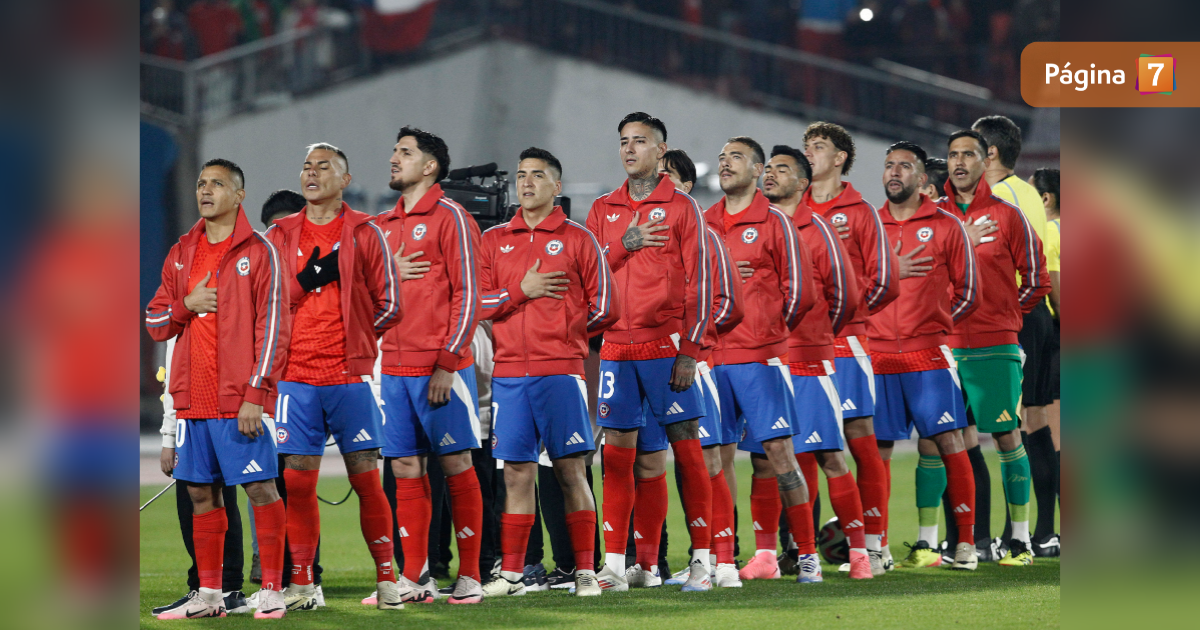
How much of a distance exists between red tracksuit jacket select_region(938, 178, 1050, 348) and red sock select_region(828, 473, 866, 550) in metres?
1.39

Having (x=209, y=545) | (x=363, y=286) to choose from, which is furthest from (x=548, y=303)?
(x=209, y=545)

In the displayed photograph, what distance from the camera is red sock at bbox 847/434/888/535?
696 cm

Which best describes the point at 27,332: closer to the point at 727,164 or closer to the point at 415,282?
the point at 415,282

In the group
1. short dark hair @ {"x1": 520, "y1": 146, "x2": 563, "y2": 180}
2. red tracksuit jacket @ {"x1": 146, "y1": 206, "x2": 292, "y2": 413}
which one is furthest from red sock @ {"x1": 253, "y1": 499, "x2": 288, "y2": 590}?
short dark hair @ {"x1": 520, "y1": 146, "x2": 563, "y2": 180}

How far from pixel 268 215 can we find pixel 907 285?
371 centimetres

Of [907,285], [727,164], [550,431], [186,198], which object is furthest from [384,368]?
[186,198]

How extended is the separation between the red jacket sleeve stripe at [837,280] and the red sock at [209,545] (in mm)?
3387

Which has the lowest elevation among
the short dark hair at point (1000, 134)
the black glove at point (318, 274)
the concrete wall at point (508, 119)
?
the black glove at point (318, 274)

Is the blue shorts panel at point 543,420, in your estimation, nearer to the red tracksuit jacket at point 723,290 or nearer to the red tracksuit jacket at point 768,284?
the red tracksuit jacket at point 723,290

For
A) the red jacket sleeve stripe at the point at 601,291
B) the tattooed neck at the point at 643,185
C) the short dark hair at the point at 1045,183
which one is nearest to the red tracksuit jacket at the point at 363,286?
the red jacket sleeve stripe at the point at 601,291

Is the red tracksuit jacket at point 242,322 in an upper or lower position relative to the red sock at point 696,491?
upper

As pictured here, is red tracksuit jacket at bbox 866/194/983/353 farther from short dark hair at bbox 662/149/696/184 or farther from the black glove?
the black glove

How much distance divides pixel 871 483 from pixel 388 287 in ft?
9.65

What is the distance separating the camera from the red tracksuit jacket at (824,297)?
6.88 m
